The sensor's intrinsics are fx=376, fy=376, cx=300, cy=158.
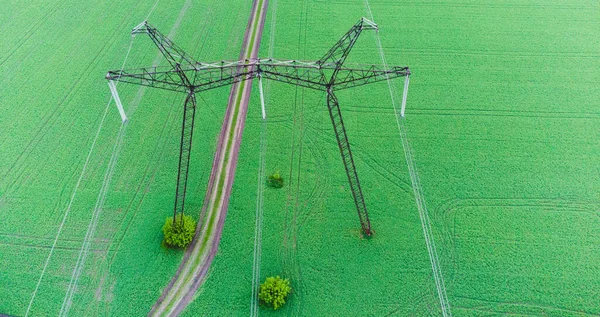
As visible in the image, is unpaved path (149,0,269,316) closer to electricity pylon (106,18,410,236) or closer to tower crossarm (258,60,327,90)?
electricity pylon (106,18,410,236)

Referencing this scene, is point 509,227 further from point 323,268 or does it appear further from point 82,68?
point 82,68

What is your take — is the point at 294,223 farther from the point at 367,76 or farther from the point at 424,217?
the point at 367,76

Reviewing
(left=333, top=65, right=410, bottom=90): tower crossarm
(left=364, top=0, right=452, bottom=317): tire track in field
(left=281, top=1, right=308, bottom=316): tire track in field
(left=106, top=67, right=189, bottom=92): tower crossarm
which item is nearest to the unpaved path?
(left=281, top=1, right=308, bottom=316): tire track in field

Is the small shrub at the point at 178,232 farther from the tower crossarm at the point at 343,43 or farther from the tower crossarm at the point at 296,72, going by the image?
the tower crossarm at the point at 343,43

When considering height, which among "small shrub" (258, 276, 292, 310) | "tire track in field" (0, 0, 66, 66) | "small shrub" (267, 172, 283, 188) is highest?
"tire track in field" (0, 0, 66, 66)

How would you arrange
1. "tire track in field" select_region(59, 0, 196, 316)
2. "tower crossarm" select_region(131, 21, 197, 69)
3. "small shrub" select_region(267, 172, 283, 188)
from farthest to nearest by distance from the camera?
1. "small shrub" select_region(267, 172, 283, 188)
2. "tower crossarm" select_region(131, 21, 197, 69)
3. "tire track in field" select_region(59, 0, 196, 316)

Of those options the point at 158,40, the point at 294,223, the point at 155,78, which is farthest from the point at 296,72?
the point at 155,78

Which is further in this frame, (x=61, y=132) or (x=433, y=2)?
(x=433, y=2)

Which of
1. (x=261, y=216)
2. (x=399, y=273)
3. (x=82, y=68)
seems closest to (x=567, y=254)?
(x=399, y=273)
